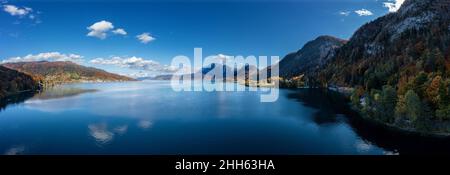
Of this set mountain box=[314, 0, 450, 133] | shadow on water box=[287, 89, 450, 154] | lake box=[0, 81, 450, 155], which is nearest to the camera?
shadow on water box=[287, 89, 450, 154]

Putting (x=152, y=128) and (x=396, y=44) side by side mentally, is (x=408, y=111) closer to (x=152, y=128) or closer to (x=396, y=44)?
(x=152, y=128)

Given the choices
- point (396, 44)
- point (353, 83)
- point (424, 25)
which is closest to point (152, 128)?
point (353, 83)

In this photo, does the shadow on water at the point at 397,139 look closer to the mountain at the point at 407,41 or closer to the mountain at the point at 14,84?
the mountain at the point at 407,41

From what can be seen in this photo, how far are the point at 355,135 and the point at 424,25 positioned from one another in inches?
5994

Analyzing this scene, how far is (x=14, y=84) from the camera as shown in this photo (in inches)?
6275

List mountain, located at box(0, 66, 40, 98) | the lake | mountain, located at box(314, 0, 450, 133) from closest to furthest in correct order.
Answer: the lake < mountain, located at box(314, 0, 450, 133) < mountain, located at box(0, 66, 40, 98)

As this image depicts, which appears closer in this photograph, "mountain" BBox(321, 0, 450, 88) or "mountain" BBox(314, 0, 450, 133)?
"mountain" BBox(314, 0, 450, 133)

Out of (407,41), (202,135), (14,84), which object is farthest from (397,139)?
(14,84)

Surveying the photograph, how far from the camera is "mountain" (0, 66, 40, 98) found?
494 ft

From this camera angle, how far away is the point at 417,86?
64.9 meters

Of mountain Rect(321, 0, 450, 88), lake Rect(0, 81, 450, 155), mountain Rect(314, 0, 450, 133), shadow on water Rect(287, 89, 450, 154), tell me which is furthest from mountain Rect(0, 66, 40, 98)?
mountain Rect(321, 0, 450, 88)

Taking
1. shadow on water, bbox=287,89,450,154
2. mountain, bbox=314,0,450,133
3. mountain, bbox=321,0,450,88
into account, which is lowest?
shadow on water, bbox=287,89,450,154

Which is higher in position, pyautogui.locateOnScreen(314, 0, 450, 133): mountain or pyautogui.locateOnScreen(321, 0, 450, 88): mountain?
pyautogui.locateOnScreen(321, 0, 450, 88): mountain

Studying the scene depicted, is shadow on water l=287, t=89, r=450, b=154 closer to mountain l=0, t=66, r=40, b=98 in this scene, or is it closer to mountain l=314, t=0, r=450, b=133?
mountain l=314, t=0, r=450, b=133
